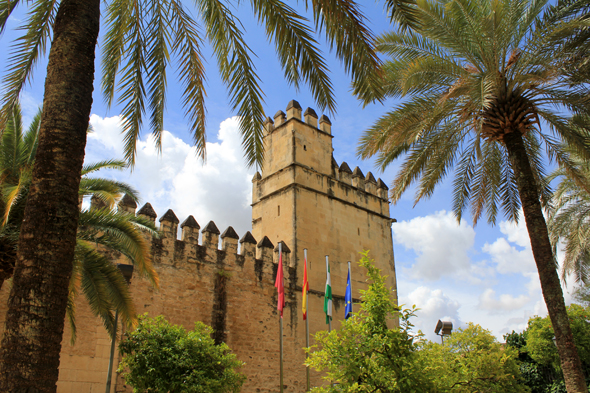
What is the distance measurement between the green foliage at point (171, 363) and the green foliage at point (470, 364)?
3559 millimetres

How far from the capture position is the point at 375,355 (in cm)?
582

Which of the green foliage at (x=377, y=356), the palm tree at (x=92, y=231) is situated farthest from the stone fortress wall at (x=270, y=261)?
the green foliage at (x=377, y=356)

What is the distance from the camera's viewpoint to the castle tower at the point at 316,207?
15094mm

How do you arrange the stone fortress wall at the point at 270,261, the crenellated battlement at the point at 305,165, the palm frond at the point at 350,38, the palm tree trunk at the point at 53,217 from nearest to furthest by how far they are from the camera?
1. the palm tree trunk at the point at 53,217
2. the palm frond at the point at 350,38
3. the stone fortress wall at the point at 270,261
4. the crenellated battlement at the point at 305,165

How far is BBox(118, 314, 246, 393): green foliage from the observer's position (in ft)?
25.7

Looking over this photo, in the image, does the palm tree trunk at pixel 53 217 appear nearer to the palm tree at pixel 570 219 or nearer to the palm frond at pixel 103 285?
the palm frond at pixel 103 285

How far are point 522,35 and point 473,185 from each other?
10.1 ft

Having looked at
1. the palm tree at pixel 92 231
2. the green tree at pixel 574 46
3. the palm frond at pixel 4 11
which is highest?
the green tree at pixel 574 46

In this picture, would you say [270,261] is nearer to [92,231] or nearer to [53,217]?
[92,231]

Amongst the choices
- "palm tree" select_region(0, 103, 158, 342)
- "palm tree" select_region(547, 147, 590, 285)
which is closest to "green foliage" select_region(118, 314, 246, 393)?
"palm tree" select_region(0, 103, 158, 342)

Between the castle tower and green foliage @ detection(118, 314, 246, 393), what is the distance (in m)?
6.33

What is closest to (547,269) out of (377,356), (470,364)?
(470,364)

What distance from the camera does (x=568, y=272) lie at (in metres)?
15.2

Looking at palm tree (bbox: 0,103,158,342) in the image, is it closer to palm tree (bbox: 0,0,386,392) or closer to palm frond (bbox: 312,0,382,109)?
palm tree (bbox: 0,0,386,392)
